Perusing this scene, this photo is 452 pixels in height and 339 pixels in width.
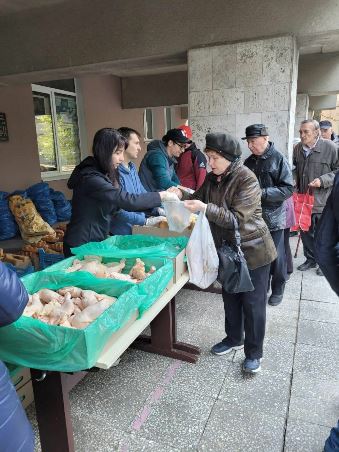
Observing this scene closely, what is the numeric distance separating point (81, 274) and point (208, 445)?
1174 mm

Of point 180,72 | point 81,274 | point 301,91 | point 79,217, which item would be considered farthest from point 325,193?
point 180,72

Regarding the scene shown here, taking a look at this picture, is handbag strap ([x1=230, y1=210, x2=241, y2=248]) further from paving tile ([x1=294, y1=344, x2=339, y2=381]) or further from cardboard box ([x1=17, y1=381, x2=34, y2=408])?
cardboard box ([x1=17, y1=381, x2=34, y2=408])

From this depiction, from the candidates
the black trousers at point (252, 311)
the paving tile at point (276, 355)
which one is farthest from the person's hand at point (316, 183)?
the black trousers at point (252, 311)

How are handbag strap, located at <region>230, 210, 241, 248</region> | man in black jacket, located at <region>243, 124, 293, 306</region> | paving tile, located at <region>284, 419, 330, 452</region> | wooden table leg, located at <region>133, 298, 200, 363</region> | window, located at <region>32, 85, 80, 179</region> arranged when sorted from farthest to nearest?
window, located at <region>32, 85, 80, 179</region>, man in black jacket, located at <region>243, 124, 293, 306</region>, wooden table leg, located at <region>133, 298, 200, 363</region>, handbag strap, located at <region>230, 210, 241, 248</region>, paving tile, located at <region>284, 419, 330, 452</region>

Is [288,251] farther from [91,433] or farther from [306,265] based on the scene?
[91,433]

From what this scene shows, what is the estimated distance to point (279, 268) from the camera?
3654 millimetres

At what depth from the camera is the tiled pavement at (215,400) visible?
6.46ft

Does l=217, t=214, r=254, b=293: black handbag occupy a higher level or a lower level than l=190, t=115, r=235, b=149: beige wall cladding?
lower

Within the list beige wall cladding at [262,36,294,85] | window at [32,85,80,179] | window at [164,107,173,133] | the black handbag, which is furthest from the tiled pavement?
window at [164,107,173,133]

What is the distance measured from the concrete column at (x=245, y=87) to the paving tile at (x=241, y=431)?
2.75 metres

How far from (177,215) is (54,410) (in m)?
1.46

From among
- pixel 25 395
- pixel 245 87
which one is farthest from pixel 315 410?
pixel 245 87

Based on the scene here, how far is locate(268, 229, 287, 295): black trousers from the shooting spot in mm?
3512

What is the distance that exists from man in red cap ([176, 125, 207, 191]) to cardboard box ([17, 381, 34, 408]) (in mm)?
3152
